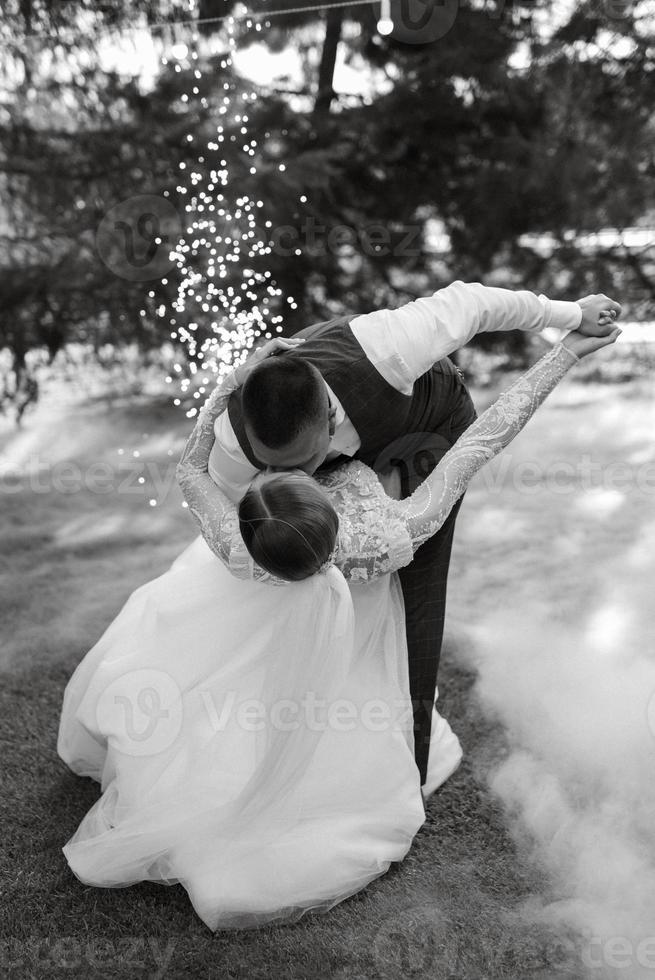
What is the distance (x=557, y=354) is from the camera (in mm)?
1621

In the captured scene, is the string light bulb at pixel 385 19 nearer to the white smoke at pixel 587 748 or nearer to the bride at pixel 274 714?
the white smoke at pixel 587 748

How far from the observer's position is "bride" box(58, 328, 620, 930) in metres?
1.56

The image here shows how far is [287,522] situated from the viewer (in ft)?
4.39

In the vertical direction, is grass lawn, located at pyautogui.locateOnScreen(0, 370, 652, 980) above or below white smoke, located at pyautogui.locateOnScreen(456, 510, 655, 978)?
below

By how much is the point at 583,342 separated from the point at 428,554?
505 millimetres

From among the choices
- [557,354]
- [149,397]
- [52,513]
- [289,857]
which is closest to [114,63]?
[149,397]

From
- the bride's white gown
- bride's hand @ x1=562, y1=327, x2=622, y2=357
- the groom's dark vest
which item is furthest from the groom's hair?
bride's hand @ x1=562, y1=327, x2=622, y2=357

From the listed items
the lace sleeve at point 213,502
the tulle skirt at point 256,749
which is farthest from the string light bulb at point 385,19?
the tulle skirt at point 256,749

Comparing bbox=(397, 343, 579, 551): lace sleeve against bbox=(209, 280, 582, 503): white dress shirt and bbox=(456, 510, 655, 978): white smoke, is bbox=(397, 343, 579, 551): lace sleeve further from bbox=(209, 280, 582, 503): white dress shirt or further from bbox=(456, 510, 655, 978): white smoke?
bbox=(456, 510, 655, 978): white smoke

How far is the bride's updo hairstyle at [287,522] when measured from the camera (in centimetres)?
134

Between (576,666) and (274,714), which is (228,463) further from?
(576,666)

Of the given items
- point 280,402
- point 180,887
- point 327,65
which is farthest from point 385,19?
point 180,887

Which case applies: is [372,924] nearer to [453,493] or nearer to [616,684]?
[453,493]

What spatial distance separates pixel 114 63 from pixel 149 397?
170 cm
